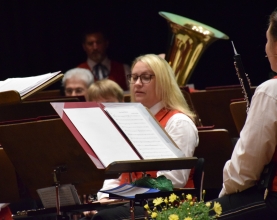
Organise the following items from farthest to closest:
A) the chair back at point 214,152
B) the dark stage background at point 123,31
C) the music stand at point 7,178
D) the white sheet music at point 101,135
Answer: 1. the dark stage background at point 123,31
2. the chair back at point 214,152
3. the music stand at point 7,178
4. the white sheet music at point 101,135

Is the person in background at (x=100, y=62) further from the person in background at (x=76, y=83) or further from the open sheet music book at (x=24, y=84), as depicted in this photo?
the open sheet music book at (x=24, y=84)

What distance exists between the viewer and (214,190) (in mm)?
4480

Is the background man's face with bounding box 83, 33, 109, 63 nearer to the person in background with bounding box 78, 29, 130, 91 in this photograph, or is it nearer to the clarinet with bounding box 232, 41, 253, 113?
the person in background with bounding box 78, 29, 130, 91

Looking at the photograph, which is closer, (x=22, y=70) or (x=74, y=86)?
(x=74, y=86)

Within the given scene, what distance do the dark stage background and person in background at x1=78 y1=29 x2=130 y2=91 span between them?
65 cm

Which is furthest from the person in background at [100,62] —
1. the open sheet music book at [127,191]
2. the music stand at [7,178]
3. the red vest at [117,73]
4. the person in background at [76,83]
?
the open sheet music book at [127,191]

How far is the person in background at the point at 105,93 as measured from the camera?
4758 mm

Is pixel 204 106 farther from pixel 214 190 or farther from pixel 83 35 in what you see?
pixel 83 35

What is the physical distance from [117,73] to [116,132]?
3.39m

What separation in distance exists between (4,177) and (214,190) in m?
1.35

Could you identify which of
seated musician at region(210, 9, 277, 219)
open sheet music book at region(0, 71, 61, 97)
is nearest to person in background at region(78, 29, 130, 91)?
open sheet music book at region(0, 71, 61, 97)

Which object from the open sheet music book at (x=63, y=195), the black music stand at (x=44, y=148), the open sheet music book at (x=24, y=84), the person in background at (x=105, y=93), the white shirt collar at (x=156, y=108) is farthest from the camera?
the person in background at (x=105, y=93)

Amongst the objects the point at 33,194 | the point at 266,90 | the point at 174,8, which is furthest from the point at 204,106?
the point at 174,8

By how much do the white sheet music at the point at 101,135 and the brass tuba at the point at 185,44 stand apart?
217 cm
